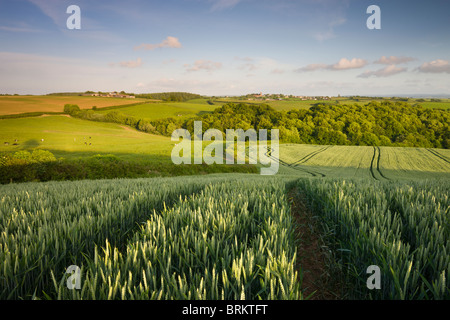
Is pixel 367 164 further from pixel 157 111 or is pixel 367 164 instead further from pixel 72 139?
pixel 157 111

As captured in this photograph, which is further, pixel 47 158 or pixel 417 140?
pixel 417 140

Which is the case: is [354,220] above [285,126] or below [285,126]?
below

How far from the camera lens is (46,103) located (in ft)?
243

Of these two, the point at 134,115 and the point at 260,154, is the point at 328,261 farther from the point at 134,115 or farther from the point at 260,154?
the point at 134,115

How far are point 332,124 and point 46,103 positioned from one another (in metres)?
108

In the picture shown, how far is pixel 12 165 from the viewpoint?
20234 millimetres

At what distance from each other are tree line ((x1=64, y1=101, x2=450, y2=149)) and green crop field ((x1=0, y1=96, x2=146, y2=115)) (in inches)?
141

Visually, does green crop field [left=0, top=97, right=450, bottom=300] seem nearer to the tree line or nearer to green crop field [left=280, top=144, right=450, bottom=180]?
green crop field [left=280, top=144, right=450, bottom=180]

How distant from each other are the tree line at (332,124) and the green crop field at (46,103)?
11.7ft

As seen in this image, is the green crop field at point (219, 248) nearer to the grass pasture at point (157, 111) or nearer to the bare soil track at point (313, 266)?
the bare soil track at point (313, 266)

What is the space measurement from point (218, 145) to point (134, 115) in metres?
51.3
